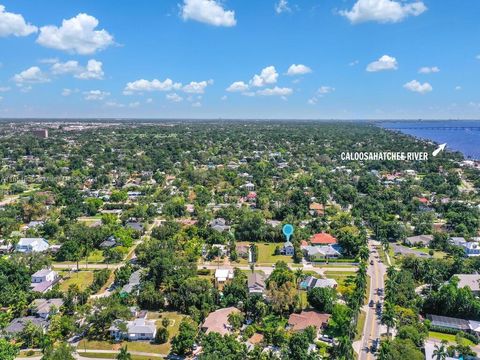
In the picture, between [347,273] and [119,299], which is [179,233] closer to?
[119,299]

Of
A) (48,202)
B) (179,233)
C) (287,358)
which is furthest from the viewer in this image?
(48,202)

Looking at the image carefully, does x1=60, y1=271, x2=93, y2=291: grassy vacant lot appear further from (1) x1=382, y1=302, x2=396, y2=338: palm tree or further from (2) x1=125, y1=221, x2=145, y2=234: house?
(1) x1=382, y1=302, x2=396, y2=338: palm tree

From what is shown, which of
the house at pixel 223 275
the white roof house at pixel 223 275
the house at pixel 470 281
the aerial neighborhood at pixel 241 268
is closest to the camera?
the aerial neighborhood at pixel 241 268

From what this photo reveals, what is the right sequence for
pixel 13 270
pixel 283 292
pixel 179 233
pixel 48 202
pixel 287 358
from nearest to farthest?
pixel 287 358 < pixel 283 292 < pixel 13 270 < pixel 179 233 < pixel 48 202

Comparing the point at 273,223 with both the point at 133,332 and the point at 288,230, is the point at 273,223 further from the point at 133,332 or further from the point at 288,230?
the point at 133,332

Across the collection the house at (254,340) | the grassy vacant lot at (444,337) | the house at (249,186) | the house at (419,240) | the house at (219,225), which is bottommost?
the grassy vacant lot at (444,337)

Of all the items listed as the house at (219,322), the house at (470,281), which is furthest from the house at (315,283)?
the house at (470,281)

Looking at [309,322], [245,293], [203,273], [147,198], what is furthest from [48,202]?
[309,322]

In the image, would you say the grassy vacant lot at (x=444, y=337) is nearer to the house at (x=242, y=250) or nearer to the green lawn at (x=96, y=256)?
the house at (x=242, y=250)
